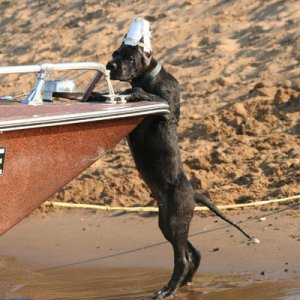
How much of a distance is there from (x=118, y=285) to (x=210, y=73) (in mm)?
4593

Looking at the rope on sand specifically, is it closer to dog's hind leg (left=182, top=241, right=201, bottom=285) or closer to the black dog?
dog's hind leg (left=182, top=241, right=201, bottom=285)

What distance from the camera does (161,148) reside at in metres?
7.40

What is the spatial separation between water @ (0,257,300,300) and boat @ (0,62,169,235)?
940 millimetres

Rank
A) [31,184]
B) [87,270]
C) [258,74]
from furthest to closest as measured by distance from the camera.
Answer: [258,74] < [87,270] < [31,184]

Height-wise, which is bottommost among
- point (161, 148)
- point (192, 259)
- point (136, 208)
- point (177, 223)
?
point (136, 208)

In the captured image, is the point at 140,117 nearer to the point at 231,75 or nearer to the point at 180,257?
the point at 180,257

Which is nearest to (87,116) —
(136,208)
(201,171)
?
(136,208)

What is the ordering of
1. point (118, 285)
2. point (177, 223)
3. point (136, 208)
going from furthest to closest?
point (136, 208)
point (118, 285)
point (177, 223)

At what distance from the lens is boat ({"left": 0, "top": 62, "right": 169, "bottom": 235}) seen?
698 centimetres

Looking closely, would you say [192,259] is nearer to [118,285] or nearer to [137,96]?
[118,285]

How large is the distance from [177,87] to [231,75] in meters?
4.65

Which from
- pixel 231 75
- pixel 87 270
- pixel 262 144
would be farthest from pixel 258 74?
pixel 87 270

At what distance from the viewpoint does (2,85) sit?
46.0 ft

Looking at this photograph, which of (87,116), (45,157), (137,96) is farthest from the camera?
(137,96)
